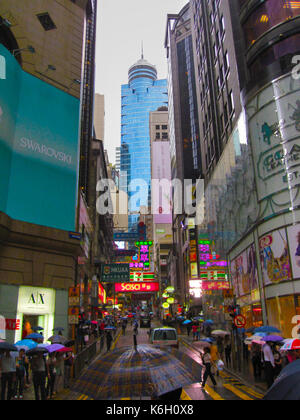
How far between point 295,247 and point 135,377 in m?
19.0

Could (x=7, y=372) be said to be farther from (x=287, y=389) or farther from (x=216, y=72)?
(x=216, y=72)

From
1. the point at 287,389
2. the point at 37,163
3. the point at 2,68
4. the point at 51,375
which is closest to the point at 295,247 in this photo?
the point at 51,375

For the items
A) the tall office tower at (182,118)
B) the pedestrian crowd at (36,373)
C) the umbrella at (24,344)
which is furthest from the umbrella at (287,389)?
the tall office tower at (182,118)

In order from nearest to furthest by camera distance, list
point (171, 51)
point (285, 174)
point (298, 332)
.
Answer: point (298, 332) < point (285, 174) < point (171, 51)

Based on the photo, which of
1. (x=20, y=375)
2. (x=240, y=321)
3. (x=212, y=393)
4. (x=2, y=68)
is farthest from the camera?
(x=2, y=68)

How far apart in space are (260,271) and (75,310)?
14876mm

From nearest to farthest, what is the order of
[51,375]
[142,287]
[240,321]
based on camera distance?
[51,375] < [240,321] < [142,287]

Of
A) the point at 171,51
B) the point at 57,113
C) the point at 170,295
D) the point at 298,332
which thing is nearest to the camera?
the point at 298,332

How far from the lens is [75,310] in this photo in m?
16.8

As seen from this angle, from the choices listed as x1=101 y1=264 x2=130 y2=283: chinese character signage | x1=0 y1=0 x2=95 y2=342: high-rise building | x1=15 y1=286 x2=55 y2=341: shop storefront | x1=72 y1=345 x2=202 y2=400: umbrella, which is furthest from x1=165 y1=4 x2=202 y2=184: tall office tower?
x1=72 y1=345 x2=202 y2=400: umbrella

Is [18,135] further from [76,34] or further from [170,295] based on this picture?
[170,295]

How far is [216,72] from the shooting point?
41156mm

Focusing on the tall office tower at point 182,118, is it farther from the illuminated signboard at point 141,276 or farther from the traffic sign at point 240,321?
the traffic sign at point 240,321
